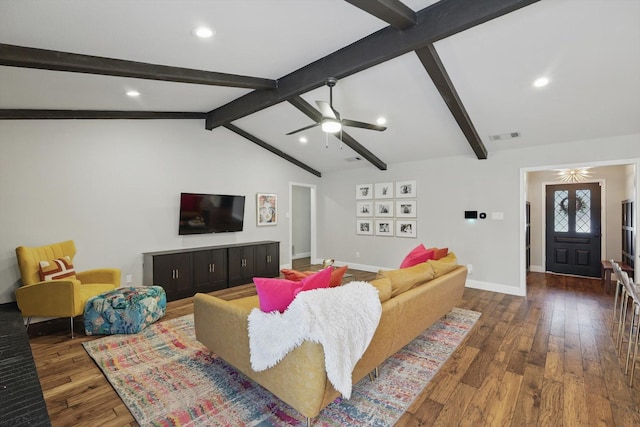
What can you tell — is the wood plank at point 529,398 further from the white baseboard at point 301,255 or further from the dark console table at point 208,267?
the white baseboard at point 301,255

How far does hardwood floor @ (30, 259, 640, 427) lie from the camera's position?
6.95 ft

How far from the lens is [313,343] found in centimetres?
183

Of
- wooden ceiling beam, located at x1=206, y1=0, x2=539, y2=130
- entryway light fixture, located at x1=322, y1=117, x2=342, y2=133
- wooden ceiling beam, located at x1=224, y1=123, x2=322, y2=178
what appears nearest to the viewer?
wooden ceiling beam, located at x1=206, y1=0, x2=539, y2=130

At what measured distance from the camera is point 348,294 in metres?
2.19

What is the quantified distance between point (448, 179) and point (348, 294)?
4568 millimetres

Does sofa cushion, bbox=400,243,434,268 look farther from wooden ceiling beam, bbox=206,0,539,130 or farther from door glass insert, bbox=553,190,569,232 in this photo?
door glass insert, bbox=553,190,569,232

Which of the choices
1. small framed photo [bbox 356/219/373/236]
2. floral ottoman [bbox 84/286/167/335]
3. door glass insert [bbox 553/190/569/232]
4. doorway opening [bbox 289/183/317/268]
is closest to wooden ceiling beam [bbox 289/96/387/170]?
small framed photo [bbox 356/219/373/236]

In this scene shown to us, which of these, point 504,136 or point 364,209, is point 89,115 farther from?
point 504,136

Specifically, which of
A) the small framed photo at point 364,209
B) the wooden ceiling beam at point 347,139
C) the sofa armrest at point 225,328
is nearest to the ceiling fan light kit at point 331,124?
the wooden ceiling beam at point 347,139

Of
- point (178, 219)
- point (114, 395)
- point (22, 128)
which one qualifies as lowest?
point (114, 395)

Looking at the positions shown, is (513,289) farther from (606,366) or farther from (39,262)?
(39,262)

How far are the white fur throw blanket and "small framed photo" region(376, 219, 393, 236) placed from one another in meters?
→ 4.68

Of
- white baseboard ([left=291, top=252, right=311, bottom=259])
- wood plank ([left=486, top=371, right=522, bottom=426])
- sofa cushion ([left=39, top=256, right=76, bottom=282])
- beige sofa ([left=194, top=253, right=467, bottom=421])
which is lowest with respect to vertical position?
wood plank ([left=486, top=371, right=522, bottom=426])

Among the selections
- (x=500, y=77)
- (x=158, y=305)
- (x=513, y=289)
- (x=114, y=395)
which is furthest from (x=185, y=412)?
(x=513, y=289)
